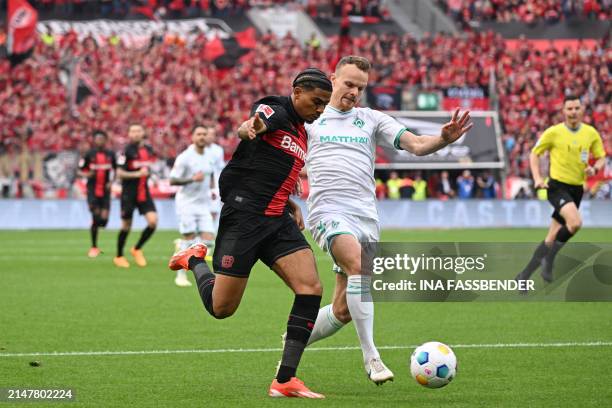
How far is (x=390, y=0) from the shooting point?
4769 centimetres

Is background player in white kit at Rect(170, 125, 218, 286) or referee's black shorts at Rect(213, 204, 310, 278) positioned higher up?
referee's black shorts at Rect(213, 204, 310, 278)

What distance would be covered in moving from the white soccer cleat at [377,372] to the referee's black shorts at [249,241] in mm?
895

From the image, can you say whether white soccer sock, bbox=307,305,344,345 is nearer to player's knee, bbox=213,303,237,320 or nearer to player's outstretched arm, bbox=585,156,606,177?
player's knee, bbox=213,303,237,320

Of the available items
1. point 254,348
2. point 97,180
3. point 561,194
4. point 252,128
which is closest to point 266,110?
point 252,128

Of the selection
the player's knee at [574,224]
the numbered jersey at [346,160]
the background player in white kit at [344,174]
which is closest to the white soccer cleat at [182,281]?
the player's knee at [574,224]

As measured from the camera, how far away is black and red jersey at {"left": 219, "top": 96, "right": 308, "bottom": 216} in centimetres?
757

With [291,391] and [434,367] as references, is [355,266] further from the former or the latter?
[291,391]

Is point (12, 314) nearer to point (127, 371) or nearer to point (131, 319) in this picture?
point (131, 319)

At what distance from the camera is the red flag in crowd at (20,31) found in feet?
133

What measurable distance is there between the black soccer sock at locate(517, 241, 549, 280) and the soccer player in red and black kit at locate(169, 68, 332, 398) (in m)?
7.36

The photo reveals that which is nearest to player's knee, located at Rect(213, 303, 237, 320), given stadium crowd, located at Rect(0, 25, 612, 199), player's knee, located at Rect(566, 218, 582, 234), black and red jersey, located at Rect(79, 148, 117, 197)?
player's knee, located at Rect(566, 218, 582, 234)

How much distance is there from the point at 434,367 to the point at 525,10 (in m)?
41.4

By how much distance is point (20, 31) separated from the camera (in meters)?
40.8

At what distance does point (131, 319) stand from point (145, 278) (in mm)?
5622
